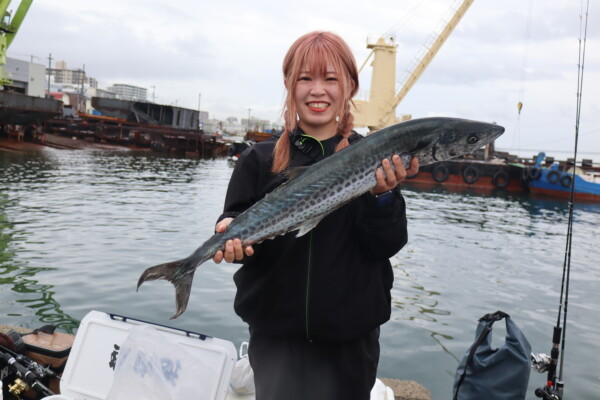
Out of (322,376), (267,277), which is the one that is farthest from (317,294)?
(322,376)

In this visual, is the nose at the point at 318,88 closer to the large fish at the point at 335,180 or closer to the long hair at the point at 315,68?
the long hair at the point at 315,68

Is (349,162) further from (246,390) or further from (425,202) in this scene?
(425,202)

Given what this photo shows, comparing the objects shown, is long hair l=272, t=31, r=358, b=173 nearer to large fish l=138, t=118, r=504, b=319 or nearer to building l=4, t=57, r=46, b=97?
large fish l=138, t=118, r=504, b=319

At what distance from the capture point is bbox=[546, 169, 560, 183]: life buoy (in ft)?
121

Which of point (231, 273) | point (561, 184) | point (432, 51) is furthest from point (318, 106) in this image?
point (432, 51)

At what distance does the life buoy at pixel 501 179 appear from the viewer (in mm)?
38875

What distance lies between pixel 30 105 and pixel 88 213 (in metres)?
32.0

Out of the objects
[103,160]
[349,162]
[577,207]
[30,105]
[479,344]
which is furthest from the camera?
[30,105]

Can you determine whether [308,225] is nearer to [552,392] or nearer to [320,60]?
[320,60]

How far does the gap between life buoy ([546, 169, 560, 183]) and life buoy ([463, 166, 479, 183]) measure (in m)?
5.20

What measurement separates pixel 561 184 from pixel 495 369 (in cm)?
3646

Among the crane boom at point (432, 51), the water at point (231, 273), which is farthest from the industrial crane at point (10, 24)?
the crane boom at point (432, 51)

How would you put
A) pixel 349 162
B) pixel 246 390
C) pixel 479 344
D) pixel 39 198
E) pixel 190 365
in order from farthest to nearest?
pixel 39 198 → pixel 479 344 → pixel 246 390 → pixel 190 365 → pixel 349 162

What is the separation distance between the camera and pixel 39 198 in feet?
60.0
